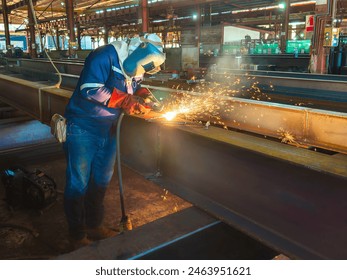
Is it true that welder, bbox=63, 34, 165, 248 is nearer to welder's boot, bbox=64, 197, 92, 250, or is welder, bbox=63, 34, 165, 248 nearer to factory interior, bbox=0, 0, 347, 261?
welder's boot, bbox=64, 197, 92, 250

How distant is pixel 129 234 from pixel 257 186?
774mm

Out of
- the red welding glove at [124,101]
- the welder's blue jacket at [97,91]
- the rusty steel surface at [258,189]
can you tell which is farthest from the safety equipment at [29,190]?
the red welding glove at [124,101]

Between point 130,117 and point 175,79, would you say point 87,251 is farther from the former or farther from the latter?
point 175,79

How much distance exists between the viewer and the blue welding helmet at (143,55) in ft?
7.16

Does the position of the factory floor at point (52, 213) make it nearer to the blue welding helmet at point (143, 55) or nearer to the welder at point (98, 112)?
the welder at point (98, 112)

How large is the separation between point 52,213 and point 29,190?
331mm

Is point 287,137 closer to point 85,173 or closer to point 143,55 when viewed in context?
point 143,55

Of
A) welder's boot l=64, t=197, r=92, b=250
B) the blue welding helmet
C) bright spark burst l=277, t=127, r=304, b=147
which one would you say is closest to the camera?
the blue welding helmet

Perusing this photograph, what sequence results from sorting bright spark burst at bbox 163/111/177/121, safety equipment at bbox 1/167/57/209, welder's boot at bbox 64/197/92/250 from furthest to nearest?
safety equipment at bbox 1/167/57/209
bright spark burst at bbox 163/111/177/121
welder's boot at bbox 64/197/92/250

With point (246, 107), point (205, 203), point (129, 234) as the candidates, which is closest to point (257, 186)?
point (205, 203)

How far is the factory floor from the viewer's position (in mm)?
2816

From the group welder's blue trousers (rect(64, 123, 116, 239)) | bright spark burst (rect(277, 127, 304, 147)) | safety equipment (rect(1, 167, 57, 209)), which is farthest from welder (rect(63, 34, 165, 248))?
bright spark burst (rect(277, 127, 304, 147))

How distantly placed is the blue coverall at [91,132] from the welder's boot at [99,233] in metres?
0.16

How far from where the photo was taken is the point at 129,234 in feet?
6.17
